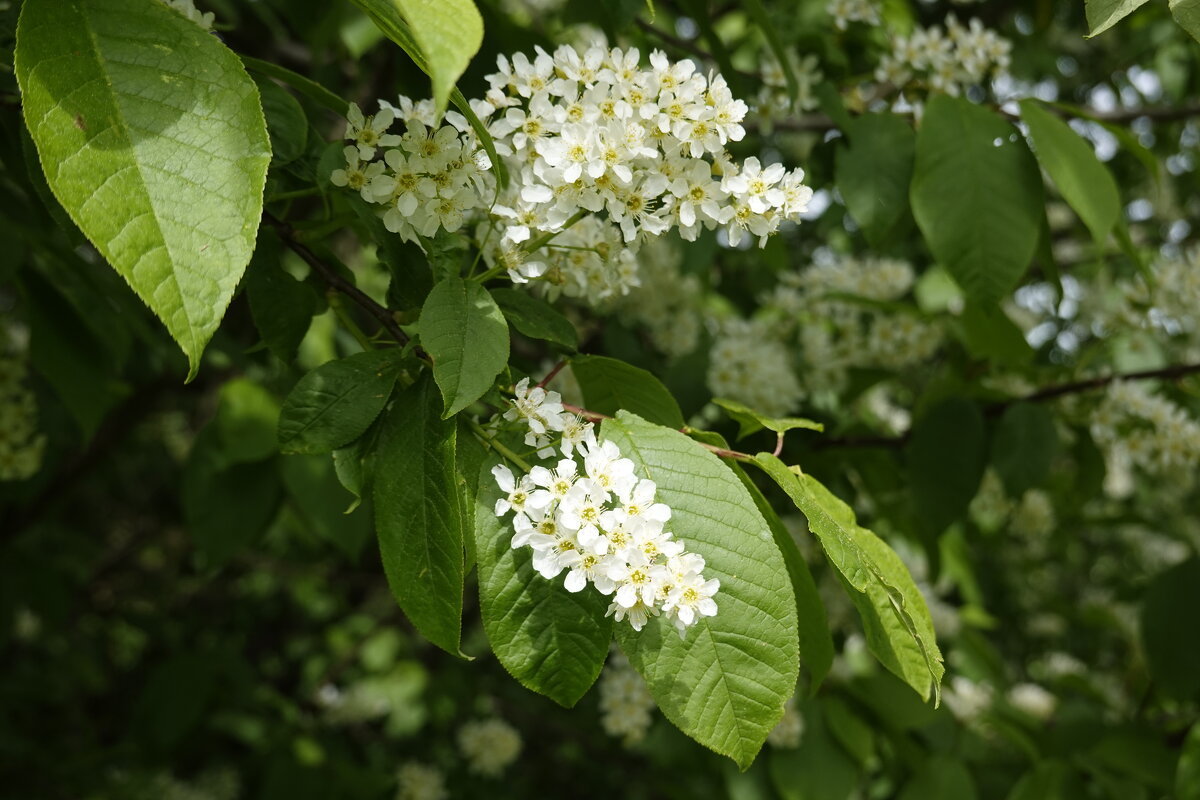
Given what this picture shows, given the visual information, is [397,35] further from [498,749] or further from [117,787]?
[117,787]

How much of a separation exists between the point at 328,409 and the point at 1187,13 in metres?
1.01

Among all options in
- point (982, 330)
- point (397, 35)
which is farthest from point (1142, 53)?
point (397, 35)

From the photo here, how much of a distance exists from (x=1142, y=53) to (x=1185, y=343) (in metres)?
1.45

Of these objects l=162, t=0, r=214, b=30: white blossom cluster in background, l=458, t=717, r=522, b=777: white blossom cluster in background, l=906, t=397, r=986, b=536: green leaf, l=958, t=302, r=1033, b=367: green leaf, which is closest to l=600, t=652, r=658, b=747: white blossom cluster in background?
l=906, t=397, r=986, b=536: green leaf

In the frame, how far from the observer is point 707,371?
247 cm

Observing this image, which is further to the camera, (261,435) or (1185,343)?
(1185,343)

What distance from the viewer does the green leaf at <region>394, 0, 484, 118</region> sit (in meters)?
0.77

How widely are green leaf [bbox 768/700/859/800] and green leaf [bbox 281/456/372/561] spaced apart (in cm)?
102

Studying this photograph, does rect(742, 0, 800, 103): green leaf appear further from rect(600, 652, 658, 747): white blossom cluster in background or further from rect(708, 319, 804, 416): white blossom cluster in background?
rect(600, 652, 658, 747): white blossom cluster in background

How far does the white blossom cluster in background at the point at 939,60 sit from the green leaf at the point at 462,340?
1309 mm

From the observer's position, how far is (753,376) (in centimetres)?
244

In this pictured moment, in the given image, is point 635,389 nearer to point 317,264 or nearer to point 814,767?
point 317,264

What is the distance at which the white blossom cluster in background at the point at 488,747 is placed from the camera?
3504mm

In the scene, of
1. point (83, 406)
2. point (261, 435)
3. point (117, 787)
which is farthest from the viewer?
point (117, 787)
